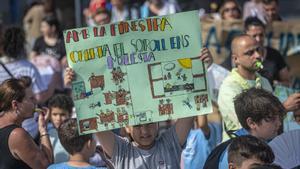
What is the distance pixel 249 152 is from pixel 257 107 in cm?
83

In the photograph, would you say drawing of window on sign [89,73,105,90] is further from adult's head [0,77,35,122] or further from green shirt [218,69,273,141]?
green shirt [218,69,273,141]

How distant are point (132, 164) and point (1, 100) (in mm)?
1126

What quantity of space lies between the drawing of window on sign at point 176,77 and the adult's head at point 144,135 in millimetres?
228

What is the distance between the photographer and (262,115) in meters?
5.94

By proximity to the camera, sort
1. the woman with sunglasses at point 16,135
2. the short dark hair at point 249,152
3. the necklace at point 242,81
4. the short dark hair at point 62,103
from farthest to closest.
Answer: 1. the short dark hair at point 62,103
2. the necklace at point 242,81
3. the woman with sunglasses at point 16,135
4. the short dark hair at point 249,152

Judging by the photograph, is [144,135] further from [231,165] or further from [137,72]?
[231,165]

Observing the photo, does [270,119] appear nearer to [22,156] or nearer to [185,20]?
[185,20]

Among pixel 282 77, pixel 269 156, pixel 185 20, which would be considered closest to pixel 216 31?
pixel 282 77

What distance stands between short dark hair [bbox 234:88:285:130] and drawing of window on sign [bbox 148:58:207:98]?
0.99 ft

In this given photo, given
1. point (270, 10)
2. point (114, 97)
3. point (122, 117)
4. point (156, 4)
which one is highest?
point (156, 4)

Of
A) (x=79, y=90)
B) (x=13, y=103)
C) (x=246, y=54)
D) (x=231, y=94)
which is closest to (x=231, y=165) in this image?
(x=79, y=90)

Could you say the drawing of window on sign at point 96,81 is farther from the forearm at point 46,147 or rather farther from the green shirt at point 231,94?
the green shirt at point 231,94

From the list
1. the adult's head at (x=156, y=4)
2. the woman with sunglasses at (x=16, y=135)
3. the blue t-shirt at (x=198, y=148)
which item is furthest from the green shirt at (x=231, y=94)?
the adult's head at (x=156, y=4)

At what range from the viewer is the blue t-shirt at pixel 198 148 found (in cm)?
798
